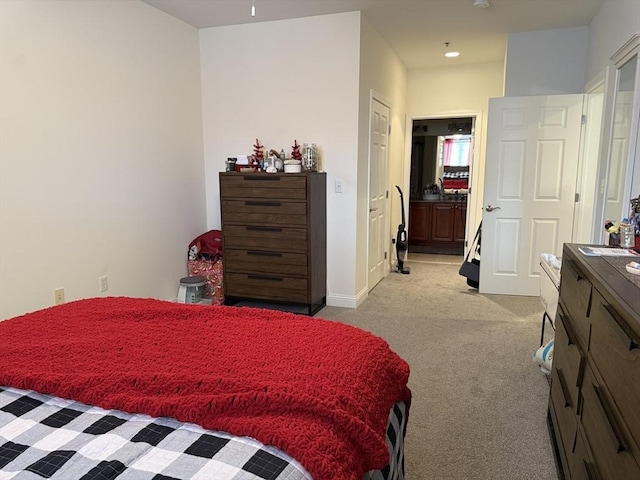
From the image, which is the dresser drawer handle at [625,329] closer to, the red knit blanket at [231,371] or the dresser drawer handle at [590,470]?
the dresser drawer handle at [590,470]

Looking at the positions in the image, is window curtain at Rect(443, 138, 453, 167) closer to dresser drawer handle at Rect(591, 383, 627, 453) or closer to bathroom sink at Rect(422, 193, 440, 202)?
bathroom sink at Rect(422, 193, 440, 202)

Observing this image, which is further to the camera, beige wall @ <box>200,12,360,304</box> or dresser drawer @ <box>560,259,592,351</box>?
beige wall @ <box>200,12,360,304</box>

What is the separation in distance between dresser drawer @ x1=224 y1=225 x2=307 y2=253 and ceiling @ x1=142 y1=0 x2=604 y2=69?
1783 millimetres

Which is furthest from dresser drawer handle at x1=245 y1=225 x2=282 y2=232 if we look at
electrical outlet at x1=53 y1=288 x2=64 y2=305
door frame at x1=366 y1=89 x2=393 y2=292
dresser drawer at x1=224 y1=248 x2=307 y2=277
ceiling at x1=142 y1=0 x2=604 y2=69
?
ceiling at x1=142 y1=0 x2=604 y2=69

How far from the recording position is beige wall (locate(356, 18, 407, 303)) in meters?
A: 3.90

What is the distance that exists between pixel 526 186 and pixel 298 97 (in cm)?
234

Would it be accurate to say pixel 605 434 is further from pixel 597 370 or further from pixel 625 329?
pixel 625 329

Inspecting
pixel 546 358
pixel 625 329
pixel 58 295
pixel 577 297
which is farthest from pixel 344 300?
pixel 625 329

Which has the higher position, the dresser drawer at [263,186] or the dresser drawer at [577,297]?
the dresser drawer at [263,186]

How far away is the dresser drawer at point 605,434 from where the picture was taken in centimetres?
101

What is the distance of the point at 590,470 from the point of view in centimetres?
128

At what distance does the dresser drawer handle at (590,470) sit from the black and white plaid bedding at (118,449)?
652mm

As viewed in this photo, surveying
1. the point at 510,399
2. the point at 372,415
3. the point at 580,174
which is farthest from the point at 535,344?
the point at 372,415

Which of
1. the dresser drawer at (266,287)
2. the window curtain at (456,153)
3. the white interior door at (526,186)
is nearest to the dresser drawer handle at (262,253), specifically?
the dresser drawer at (266,287)
